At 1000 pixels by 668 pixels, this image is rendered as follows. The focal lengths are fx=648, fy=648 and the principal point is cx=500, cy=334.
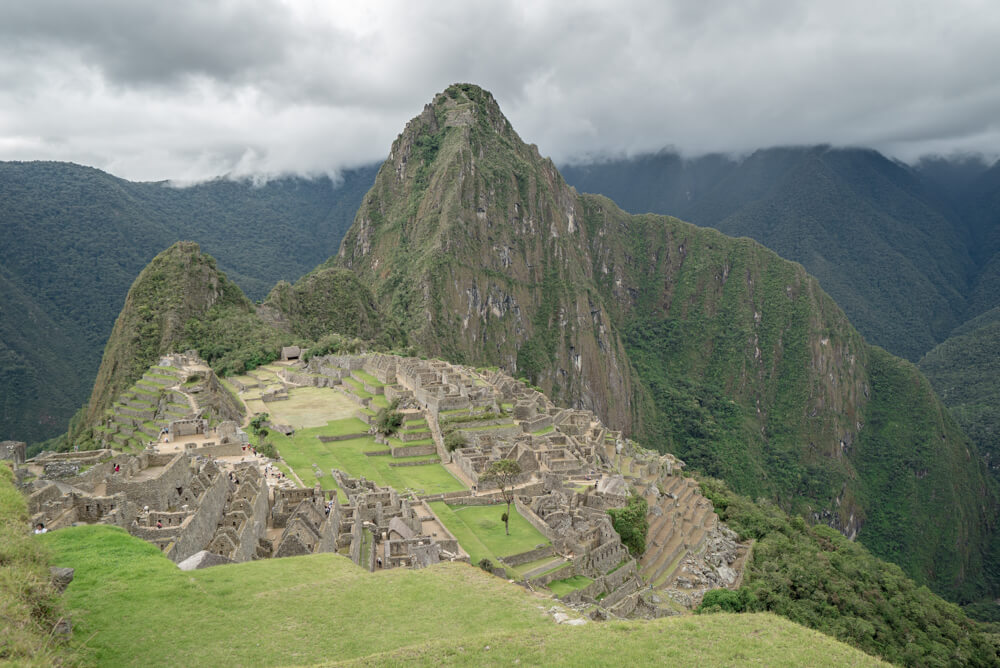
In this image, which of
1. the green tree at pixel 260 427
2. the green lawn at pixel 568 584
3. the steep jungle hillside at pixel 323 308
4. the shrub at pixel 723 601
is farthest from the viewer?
the steep jungle hillside at pixel 323 308

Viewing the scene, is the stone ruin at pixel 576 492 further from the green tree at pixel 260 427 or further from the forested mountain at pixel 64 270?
the forested mountain at pixel 64 270

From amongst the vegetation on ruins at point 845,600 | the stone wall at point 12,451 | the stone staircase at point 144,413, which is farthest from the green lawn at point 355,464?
the vegetation on ruins at point 845,600

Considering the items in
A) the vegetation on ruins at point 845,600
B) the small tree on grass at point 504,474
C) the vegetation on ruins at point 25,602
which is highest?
the vegetation on ruins at point 25,602

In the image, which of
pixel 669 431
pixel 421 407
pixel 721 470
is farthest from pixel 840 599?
pixel 669 431

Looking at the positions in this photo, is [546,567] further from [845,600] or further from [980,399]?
[980,399]

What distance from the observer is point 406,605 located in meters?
15.2

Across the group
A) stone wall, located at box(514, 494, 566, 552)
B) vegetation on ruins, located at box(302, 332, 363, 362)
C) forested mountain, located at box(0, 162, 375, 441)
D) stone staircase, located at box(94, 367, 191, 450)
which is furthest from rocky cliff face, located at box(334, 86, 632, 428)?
stone wall, located at box(514, 494, 566, 552)

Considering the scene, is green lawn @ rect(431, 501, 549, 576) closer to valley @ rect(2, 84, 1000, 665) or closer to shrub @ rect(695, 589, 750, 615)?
valley @ rect(2, 84, 1000, 665)

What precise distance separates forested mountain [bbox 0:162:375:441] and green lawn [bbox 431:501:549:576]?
2947 inches

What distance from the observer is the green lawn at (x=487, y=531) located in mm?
27984

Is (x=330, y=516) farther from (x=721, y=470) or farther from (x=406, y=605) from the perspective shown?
(x=721, y=470)

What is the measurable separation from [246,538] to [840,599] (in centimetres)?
3723

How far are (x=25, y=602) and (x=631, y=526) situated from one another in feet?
94.6

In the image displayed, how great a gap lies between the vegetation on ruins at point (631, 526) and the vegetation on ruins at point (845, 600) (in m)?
4.27
